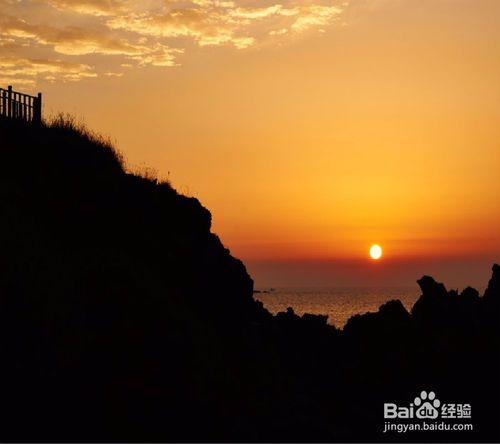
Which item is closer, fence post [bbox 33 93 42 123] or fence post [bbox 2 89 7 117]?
fence post [bbox 2 89 7 117]

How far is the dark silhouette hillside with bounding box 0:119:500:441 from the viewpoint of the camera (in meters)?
16.8

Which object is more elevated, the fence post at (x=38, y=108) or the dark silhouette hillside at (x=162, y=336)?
the fence post at (x=38, y=108)

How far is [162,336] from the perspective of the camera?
19.0 m

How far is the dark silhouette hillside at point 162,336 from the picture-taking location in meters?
16.8

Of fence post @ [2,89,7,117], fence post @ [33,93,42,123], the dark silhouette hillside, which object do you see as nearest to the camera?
the dark silhouette hillside

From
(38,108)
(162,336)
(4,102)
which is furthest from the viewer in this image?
(38,108)

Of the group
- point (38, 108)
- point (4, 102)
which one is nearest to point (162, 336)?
point (4, 102)

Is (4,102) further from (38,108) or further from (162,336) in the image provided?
(162,336)

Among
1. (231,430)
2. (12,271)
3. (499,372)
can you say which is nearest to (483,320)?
(499,372)

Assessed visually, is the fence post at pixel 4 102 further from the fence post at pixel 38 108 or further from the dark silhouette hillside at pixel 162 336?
the fence post at pixel 38 108

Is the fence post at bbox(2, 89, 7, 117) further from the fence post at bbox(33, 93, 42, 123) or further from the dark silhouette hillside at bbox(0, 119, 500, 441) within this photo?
the fence post at bbox(33, 93, 42, 123)

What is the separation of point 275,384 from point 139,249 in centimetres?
708

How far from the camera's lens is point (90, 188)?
23.2 m

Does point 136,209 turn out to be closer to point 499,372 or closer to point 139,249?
point 139,249
